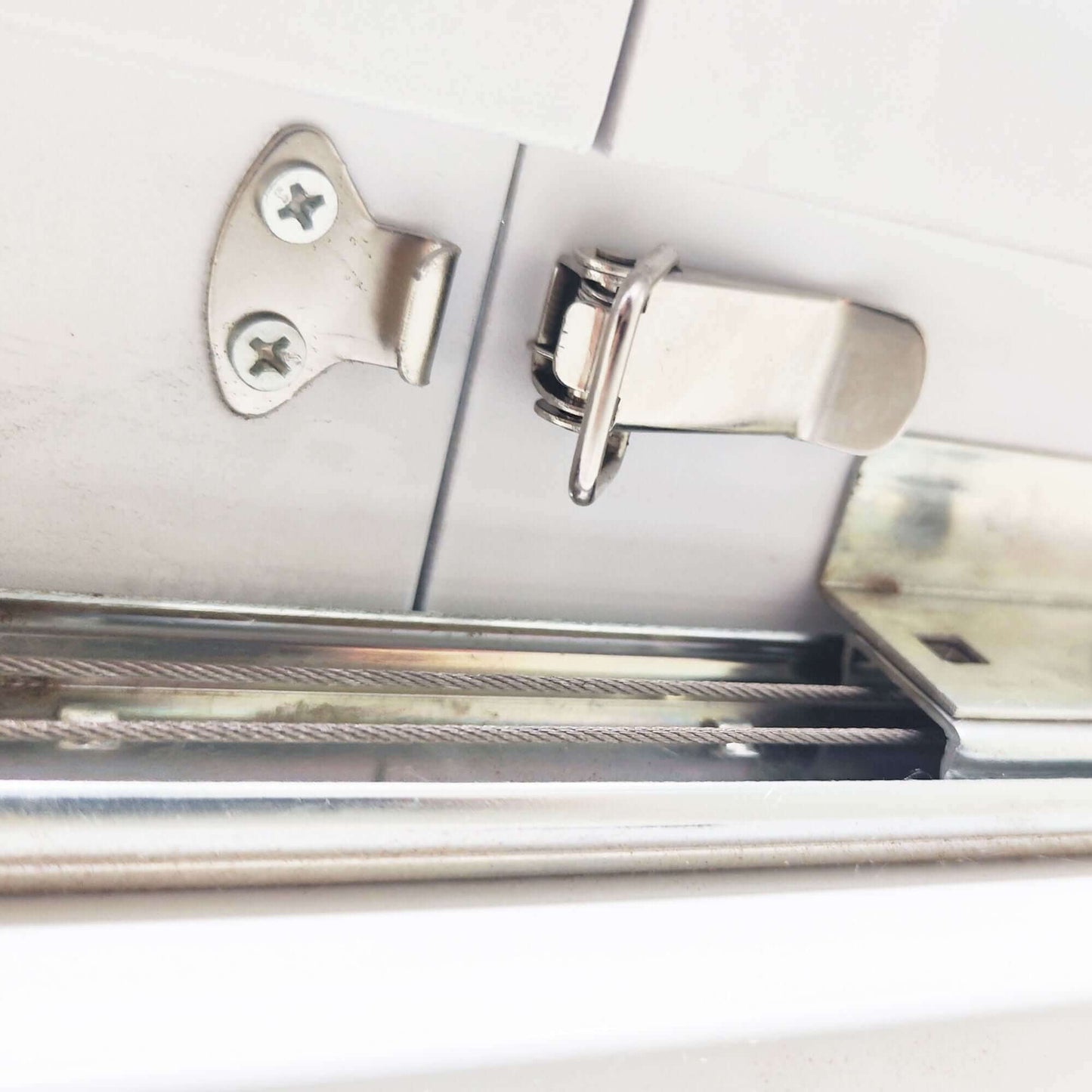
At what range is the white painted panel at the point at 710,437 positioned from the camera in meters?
0.56

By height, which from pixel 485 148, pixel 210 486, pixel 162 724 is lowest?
pixel 162 724

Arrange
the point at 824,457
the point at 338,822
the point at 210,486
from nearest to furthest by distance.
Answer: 1. the point at 338,822
2. the point at 210,486
3. the point at 824,457

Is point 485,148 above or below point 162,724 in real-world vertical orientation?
above

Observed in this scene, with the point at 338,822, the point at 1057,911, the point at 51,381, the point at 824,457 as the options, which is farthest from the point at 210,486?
the point at 1057,911

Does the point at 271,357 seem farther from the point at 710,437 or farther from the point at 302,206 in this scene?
the point at 710,437

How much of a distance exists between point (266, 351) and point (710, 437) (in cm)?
29

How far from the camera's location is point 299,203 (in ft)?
1.62

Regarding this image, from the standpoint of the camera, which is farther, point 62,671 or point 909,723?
point 909,723

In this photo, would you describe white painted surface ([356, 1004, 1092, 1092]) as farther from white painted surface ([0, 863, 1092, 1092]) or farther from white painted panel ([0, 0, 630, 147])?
white painted panel ([0, 0, 630, 147])

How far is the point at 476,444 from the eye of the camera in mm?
603

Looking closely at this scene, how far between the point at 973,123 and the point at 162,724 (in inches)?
21.4

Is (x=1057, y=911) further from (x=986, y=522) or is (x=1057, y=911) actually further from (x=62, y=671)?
(x=62, y=671)

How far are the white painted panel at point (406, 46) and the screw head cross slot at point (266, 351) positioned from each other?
0.12 m

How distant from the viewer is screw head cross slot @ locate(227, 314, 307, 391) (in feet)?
1.73
